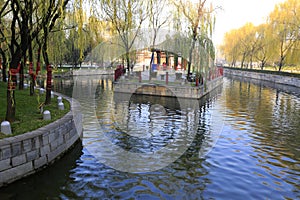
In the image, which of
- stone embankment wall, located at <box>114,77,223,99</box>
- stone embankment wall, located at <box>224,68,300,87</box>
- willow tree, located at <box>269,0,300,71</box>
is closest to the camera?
stone embankment wall, located at <box>114,77,223,99</box>

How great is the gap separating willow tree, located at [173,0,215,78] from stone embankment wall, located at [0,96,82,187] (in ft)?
45.3

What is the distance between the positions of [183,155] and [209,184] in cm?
167

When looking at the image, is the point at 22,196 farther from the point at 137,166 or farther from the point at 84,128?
the point at 84,128

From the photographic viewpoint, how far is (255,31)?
1686 inches

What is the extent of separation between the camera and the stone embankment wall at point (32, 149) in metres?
5.02

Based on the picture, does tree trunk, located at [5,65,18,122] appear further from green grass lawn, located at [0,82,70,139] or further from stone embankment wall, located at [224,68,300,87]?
stone embankment wall, located at [224,68,300,87]

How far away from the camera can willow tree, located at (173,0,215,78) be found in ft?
59.0

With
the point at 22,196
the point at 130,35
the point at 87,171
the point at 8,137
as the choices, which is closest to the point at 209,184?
the point at 87,171

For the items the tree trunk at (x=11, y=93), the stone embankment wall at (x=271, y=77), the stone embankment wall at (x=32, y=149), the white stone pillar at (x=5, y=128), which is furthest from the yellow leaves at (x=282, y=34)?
the white stone pillar at (x=5, y=128)

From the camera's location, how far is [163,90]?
693 inches

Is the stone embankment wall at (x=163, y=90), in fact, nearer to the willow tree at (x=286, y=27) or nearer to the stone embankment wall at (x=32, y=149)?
the stone embankment wall at (x=32, y=149)

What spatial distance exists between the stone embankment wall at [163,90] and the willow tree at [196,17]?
140 inches

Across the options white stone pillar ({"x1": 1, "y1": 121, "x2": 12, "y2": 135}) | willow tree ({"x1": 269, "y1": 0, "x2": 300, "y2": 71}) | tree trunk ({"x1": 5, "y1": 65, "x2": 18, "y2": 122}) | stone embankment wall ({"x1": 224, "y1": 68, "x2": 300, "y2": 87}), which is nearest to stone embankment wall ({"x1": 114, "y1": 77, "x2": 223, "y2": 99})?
tree trunk ({"x1": 5, "y1": 65, "x2": 18, "y2": 122})

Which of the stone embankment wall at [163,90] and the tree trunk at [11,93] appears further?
the stone embankment wall at [163,90]
